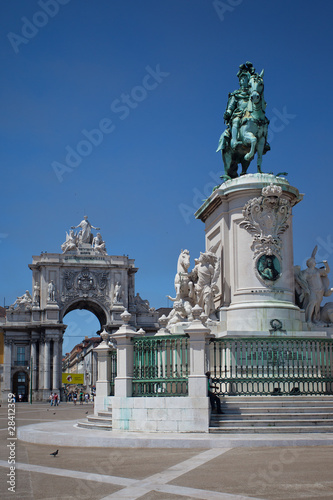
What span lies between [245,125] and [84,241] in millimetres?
62261

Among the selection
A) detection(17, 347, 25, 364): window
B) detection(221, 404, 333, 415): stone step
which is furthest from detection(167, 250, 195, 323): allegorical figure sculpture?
detection(17, 347, 25, 364): window

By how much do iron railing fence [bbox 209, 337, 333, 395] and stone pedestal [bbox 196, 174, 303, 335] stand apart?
834 millimetres

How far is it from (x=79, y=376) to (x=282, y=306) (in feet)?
215

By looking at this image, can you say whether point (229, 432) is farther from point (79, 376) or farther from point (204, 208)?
point (79, 376)

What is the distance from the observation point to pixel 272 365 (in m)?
15.1

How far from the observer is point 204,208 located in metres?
19.5

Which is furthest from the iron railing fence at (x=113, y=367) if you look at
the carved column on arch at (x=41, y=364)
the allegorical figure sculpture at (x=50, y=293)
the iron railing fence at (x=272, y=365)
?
the allegorical figure sculpture at (x=50, y=293)

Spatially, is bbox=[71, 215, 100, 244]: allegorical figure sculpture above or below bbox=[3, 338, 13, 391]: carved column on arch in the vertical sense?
above

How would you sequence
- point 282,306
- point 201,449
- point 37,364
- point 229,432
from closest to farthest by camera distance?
point 201,449 → point 229,432 → point 282,306 → point 37,364

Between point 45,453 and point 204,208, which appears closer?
point 45,453

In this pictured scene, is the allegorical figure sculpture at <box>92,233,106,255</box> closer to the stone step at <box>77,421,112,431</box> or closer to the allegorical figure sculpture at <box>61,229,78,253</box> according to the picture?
the allegorical figure sculpture at <box>61,229,78,253</box>

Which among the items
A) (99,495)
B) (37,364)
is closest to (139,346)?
(99,495)

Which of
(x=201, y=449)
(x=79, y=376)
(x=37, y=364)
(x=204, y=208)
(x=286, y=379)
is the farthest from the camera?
(x=79, y=376)

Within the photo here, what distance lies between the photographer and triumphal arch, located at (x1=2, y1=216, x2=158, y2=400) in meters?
72.4
